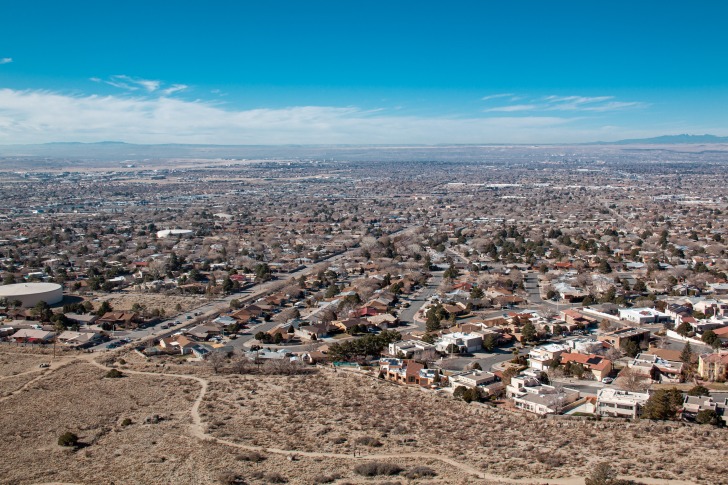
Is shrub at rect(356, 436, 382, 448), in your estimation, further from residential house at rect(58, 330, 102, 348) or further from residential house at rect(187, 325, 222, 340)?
residential house at rect(58, 330, 102, 348)

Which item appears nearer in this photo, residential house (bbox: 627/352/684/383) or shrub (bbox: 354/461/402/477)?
shrub (bbox: 354/461/402/477)

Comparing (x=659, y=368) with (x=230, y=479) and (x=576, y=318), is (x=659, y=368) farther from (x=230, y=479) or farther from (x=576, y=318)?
(x=230, y=479)

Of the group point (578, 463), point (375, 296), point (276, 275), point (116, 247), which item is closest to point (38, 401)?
point (578, 463)

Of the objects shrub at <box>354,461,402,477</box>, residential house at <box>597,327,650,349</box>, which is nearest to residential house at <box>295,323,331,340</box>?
residential house at <box>597,327,650,349</box>

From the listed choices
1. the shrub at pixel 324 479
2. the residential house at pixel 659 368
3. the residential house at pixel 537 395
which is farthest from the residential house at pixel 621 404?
the shrub at pixel 324 479

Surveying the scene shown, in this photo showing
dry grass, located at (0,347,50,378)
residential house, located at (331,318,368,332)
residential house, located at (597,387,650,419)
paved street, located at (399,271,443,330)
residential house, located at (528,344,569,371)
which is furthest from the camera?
paved street, located at (399,271,443,330)

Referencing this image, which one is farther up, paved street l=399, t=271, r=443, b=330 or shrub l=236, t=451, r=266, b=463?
shrub l=236, t=451, r=266, b=463

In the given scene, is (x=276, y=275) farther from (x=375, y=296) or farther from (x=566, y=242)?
(x=566, y=242)
